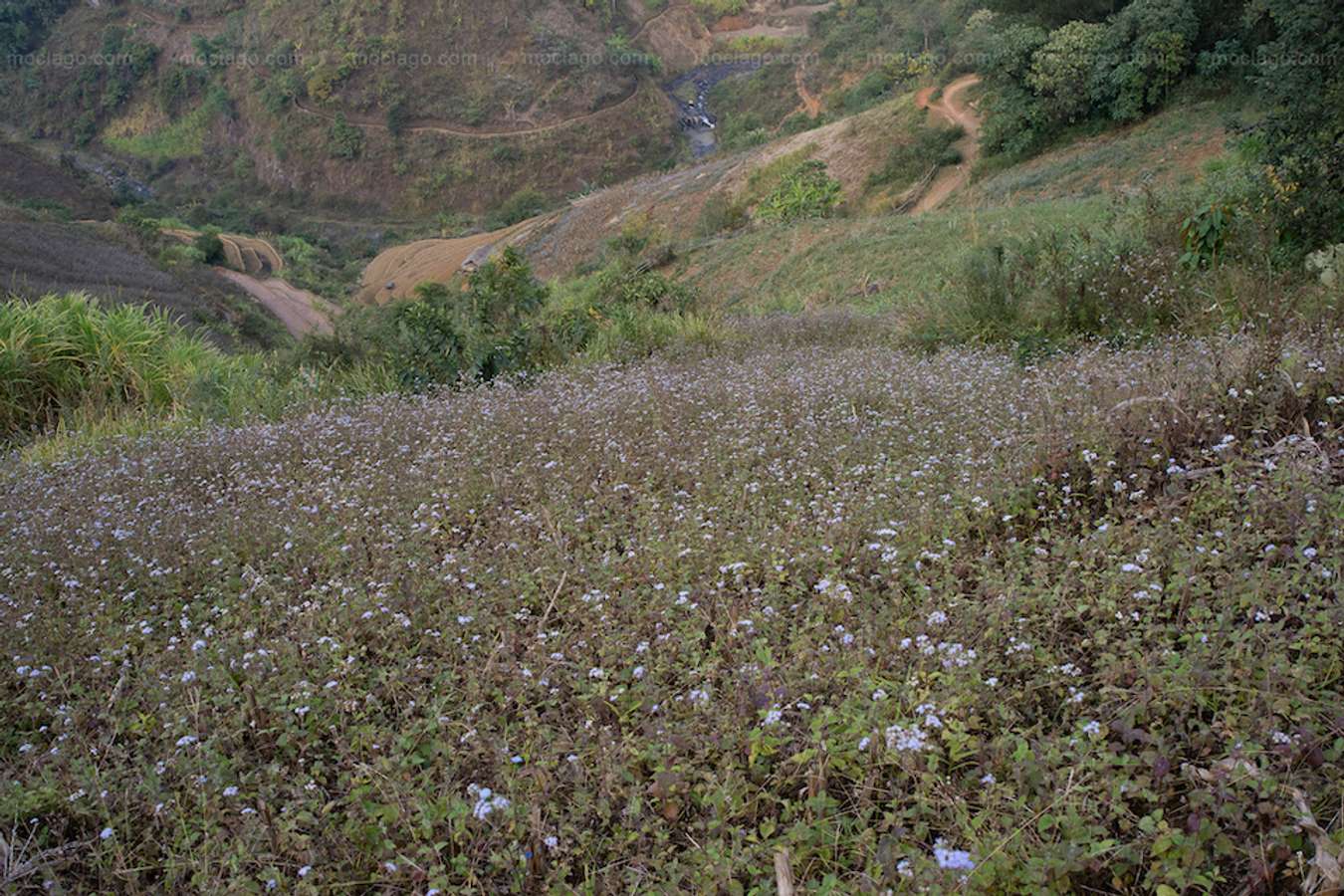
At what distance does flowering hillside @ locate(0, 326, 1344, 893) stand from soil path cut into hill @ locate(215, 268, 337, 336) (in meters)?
30.2

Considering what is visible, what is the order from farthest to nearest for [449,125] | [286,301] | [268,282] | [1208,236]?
[449,125] → [268,282] → [286,301] → [1208,236]

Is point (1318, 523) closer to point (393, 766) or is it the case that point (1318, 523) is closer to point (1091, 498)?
point (1091, 498)

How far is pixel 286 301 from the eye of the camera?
1542 inches

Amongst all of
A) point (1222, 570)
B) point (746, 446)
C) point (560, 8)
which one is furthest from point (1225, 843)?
point (560, 8)

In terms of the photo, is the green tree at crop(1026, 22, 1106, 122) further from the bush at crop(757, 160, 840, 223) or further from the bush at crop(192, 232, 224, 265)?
the bush at crop(192, 232, 224, 265)

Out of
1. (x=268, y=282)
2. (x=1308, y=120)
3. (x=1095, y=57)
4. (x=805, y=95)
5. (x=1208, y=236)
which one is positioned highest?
(x=1308, y=120)

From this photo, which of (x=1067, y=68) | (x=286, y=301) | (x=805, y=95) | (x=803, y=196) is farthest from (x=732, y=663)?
(x=805, y=95)

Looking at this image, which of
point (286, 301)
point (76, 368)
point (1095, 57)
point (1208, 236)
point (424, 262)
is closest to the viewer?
point (1208, 236)

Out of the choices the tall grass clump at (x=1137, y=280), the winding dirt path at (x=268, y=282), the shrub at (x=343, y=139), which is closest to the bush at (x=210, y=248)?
the winding dirt path at (x=268, y=282)

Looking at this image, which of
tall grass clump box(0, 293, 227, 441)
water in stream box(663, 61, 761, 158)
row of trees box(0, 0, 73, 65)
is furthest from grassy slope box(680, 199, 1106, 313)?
row of trees box(0, 0, 73, 65)

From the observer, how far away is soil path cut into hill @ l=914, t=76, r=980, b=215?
27.3 meters

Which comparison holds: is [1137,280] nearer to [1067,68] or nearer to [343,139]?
[1067,68]

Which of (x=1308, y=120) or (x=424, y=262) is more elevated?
(x=1308, y=120)

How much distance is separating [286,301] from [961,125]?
28.2 meters
